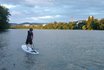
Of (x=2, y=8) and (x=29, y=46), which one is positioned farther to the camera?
(x=2, y=8)

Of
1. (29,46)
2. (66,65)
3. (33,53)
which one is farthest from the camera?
(29,46)

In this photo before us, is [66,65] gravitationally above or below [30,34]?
below

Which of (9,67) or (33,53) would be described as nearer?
(9,67)

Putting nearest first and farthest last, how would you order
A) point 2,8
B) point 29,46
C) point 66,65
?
point 66,65, point 29,46, point 2,8

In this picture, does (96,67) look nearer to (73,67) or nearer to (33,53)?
(73,67)

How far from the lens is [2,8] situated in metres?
139

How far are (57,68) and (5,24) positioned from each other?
120m

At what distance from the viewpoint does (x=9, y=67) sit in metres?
24.8

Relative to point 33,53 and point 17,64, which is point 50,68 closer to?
point 17,64

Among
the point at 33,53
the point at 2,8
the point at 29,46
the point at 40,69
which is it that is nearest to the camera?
the point at 40,69

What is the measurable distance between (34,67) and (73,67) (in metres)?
3.44

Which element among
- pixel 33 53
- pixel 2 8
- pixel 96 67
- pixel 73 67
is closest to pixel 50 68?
pixel 73 67

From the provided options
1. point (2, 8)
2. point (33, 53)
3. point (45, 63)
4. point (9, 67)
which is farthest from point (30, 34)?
point (2, 8)

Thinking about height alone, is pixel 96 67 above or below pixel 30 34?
below
